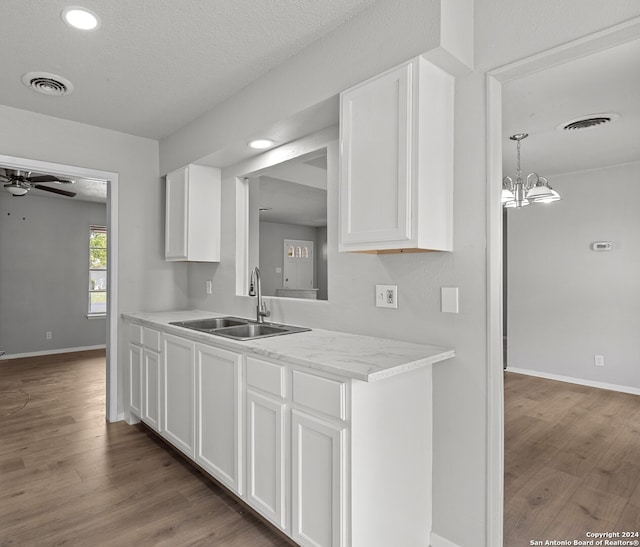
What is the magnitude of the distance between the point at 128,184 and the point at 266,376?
2.49m

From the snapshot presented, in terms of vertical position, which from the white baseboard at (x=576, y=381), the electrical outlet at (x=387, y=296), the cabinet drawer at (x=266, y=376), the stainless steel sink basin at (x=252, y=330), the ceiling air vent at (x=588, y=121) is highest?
the ceiling air vent at (x=588, y=121)

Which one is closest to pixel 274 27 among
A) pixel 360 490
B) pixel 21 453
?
pixel 360 490

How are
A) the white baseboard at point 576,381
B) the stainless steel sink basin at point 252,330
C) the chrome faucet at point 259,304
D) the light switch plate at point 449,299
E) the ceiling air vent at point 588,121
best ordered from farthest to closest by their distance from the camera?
the white baseboard at point 576,381
the ceiling air vent at point 588,121
the chrome faucet at point 259,304
the stainless steel sink basin at point 252,330
the light switch plate at point 449,299

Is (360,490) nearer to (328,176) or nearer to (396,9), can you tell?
(328,176)

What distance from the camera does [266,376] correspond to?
1829mm

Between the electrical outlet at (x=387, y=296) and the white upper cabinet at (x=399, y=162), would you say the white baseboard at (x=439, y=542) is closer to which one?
the electrical outlet at (x=387, y=296)

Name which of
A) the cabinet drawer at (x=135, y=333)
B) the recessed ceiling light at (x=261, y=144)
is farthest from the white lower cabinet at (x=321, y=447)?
the recessed ceiling light at (x=261, y=144)

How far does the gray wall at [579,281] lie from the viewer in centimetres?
440

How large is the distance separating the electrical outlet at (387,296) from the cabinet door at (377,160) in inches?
13.5

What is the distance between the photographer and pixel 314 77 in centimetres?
209

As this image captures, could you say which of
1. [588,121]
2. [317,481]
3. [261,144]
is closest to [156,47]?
[261,144]

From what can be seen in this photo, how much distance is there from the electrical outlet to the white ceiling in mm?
1559

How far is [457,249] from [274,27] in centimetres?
138

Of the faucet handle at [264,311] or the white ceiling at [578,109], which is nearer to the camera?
the white ceiling at [578,109]
